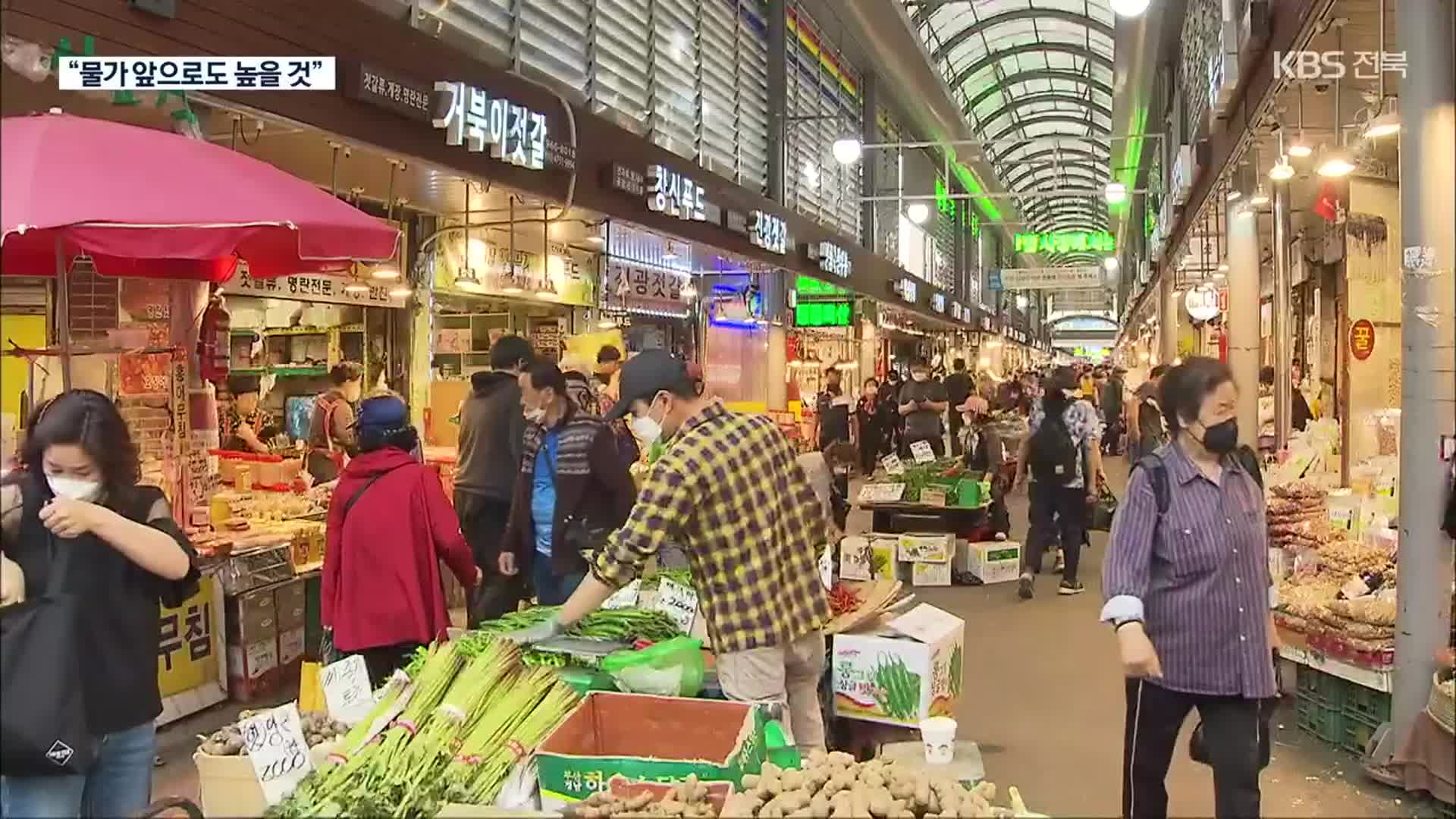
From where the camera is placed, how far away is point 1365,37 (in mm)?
7195

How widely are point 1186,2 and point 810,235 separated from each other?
17.9 feet

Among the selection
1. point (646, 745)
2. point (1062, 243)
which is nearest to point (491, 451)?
point (646, 745)

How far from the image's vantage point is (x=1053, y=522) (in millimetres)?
10227

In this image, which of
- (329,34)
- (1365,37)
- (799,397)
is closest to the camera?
(329,34)

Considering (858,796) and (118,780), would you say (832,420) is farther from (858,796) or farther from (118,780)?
(858,796)

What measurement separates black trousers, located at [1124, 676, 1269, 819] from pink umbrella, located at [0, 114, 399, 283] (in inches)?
125

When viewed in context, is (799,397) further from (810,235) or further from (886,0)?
(886,0)

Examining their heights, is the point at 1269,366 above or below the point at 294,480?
above

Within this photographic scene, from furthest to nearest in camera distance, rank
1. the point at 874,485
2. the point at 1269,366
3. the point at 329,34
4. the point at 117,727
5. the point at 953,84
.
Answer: the point at 953,84
the point at 1269,366
the point at 874,485
the point at 329,34
the point at 117,727

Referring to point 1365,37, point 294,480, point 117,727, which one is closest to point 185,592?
point 117,727

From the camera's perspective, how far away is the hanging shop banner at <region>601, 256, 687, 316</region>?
42.1 feet

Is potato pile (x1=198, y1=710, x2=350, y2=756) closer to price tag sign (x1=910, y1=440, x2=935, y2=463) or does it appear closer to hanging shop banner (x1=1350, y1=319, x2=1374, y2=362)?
price tag sign (x1=910, y1=440, x2=935, y2=463)

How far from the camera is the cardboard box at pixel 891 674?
15.5ft

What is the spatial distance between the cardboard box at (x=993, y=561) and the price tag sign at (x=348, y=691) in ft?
23.5
